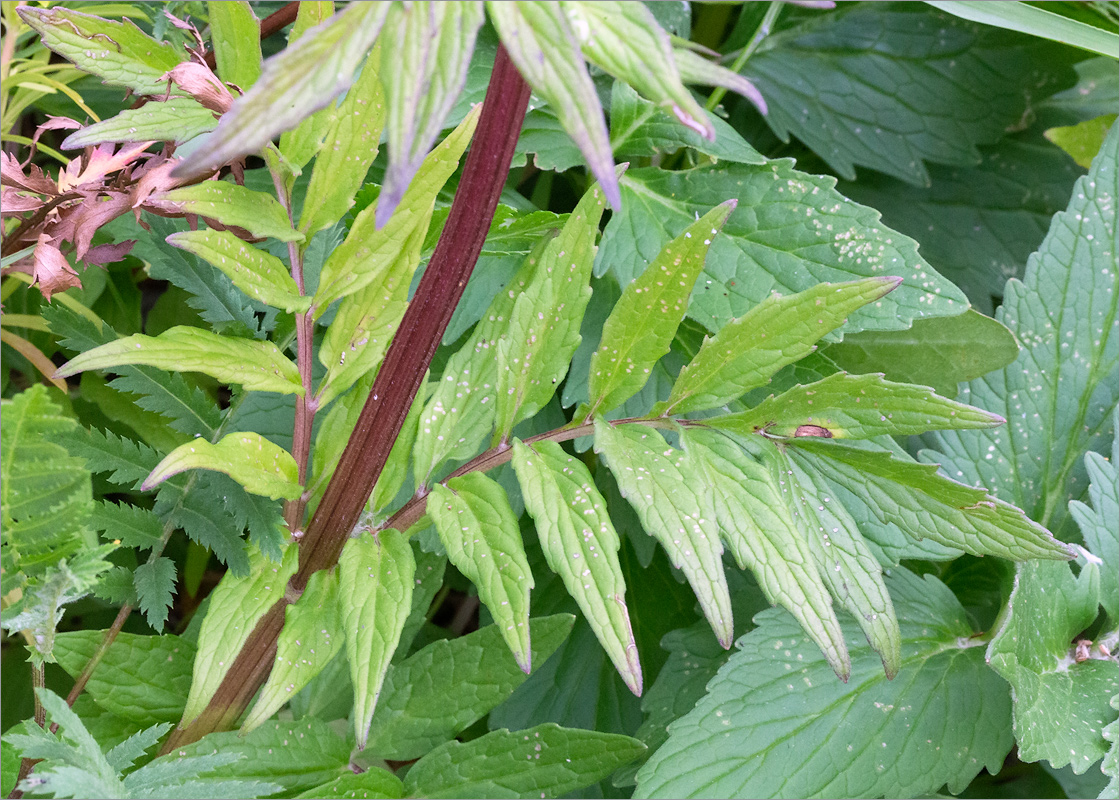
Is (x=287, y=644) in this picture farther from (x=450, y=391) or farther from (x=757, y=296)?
(x=757, y=296)

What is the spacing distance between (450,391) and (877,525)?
34 centimetres

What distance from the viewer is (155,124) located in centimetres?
48

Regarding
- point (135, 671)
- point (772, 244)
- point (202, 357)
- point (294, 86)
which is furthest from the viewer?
point (772, 244)

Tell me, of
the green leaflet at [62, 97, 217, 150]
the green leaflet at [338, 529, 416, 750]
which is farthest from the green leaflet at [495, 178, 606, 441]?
the green leaflet at [62, 97, 217, 150]

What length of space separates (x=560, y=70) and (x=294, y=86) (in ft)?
0.33

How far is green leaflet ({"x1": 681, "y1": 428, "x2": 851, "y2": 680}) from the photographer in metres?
0.49

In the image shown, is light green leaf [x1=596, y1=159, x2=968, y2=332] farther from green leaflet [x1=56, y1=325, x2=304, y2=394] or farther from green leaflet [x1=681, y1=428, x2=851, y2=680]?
green leaflet [x1=56, y1=325, x2=304, y2=394]

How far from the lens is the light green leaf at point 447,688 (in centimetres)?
65

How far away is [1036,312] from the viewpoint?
0.77m

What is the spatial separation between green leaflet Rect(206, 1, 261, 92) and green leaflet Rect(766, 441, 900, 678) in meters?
0.39

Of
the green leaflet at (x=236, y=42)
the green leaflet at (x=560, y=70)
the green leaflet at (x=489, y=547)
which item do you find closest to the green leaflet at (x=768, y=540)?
the green leaflet at (x=489, y=547)

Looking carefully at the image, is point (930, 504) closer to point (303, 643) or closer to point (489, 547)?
point (489, 547)

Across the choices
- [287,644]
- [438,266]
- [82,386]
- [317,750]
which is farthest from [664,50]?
[82,386]

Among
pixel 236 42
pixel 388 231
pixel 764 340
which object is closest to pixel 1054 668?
pixel 764 340
